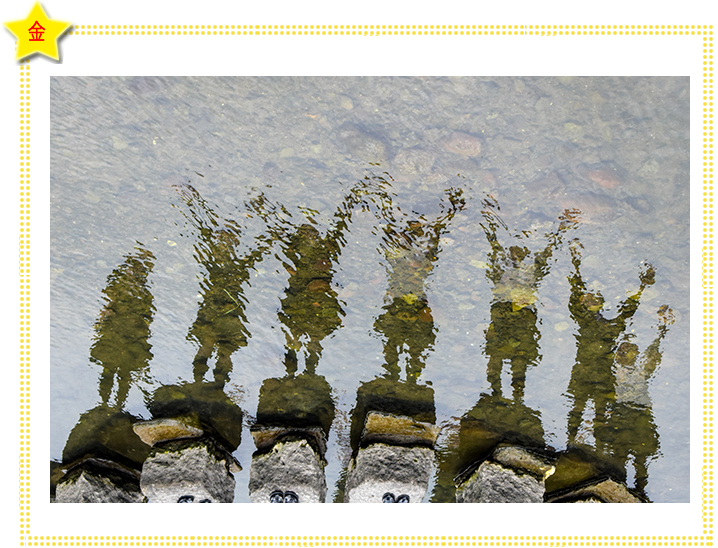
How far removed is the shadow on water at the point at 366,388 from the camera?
275cm

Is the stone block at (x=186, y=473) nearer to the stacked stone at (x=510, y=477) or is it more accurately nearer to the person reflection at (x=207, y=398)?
the person reflection at (x=207, y=398)

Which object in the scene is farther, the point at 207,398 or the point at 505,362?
the point at 207,398

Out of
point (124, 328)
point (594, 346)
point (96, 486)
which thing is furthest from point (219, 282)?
point (594, 346)

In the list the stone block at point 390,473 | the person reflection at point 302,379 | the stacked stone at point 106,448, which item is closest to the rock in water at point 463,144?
the person reflection at point 302,379

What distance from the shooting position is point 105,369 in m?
3.12

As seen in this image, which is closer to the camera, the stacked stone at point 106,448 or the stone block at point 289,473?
the stone block at point 289,473

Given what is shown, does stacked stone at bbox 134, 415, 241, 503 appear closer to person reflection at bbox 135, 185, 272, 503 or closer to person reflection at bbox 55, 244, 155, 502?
person reflection at bbox 135, 185, 272, 503

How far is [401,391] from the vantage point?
9.81 ft

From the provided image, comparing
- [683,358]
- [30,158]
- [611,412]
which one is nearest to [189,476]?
[30,158]
